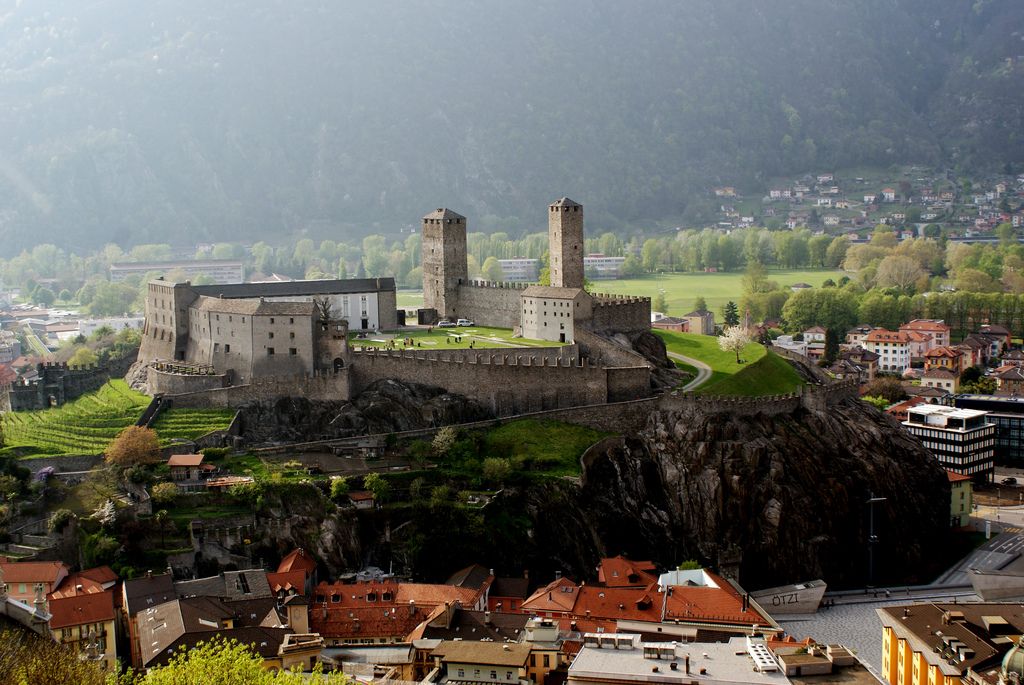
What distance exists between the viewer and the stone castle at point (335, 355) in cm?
8125

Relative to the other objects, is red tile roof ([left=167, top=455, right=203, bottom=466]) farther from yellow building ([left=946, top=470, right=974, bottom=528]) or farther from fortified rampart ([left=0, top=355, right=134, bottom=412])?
yellow building ([left=946, top=470, right=974, bottom=528])

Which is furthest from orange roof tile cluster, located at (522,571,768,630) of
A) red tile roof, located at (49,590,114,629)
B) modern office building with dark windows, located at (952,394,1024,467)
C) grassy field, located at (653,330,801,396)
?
modern office building with dark windows, located at (952,394,1024,467)

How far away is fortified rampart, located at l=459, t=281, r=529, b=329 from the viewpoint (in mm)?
94875

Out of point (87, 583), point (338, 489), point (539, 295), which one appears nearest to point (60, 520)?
point (87, 583)

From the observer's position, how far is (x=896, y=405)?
375 feet

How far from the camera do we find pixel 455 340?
8894 cm

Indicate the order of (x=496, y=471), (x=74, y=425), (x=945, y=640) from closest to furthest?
(x=945, y=640) < (x=496, y=471) < (x=74, y=425)

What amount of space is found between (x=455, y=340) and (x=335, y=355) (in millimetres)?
9415

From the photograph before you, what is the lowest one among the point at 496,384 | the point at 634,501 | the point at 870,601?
the point at 870,601

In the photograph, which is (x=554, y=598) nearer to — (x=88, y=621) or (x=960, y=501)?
(x=88, y=621)

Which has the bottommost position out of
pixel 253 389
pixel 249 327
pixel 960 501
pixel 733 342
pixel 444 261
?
pixel 960 501

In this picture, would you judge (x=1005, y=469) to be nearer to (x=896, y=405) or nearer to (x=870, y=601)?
(x=896, y=405)

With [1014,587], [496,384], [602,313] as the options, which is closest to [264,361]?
[496,384]

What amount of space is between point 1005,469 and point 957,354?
1192 inches
